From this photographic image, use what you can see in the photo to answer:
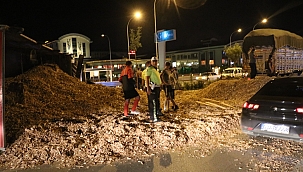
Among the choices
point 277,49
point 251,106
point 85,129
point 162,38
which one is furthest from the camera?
point 277,49

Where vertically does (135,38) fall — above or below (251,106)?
above

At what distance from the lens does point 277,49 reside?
623 inches

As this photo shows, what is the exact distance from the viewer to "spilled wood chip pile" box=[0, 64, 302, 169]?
17.9ft

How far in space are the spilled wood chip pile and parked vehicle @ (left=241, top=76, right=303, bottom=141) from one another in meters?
0.59

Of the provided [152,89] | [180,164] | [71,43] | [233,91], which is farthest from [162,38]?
[71,43]

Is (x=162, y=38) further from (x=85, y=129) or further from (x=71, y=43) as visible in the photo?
(x=71, y=43)

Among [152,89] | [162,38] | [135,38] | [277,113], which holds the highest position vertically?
[135,38]

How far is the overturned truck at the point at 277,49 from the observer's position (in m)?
15.6

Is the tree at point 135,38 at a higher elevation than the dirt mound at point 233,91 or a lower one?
higher

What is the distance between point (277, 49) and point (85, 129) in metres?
13.3

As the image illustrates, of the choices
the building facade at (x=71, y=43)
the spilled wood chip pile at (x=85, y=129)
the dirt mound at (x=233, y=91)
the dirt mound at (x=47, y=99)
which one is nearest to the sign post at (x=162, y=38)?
the dirt mound at (x=233, y=91)

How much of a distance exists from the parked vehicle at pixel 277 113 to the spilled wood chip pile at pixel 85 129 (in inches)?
23.2

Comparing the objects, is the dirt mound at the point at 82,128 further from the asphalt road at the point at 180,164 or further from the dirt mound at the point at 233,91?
the dirt mound at the point at 233,91

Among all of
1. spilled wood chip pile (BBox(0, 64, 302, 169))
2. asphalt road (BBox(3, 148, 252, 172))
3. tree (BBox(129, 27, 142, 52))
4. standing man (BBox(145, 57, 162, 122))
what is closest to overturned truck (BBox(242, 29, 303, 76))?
spilled wood chip pile (BBox(0, 64, 302, 169))
